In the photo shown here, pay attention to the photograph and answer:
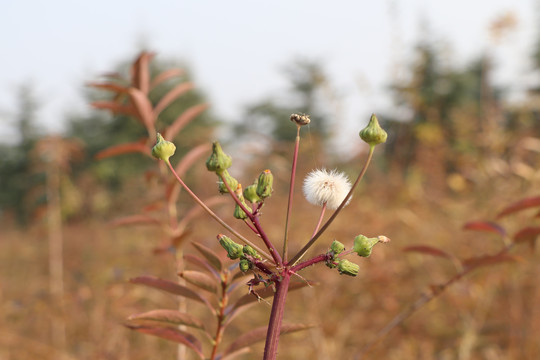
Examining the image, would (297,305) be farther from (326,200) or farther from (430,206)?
(326,200)

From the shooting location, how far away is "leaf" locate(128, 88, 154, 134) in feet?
3.08

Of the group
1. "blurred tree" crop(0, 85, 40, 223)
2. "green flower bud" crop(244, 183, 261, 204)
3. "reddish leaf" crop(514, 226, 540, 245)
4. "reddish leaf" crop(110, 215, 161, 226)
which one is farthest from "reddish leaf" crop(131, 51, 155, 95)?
"blurred tree" crop(0, 85, 40, 223)

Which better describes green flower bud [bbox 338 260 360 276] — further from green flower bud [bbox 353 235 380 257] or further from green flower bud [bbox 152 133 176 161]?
green flower bud [bbox 152 133 176 161]

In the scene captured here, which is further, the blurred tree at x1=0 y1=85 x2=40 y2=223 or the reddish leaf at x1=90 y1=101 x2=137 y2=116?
the blurred tree at x1=0 y1=85 x2=40 y2=223

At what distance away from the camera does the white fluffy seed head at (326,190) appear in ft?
1.45

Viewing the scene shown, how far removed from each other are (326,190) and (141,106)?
61 centimetres

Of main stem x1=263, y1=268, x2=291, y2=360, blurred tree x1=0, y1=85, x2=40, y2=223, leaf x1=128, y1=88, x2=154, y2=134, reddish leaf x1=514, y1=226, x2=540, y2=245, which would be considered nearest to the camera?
main stem x1=263, y1=268, x2=291, y2=360

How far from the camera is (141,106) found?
95cm

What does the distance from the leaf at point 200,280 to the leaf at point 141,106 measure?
1.64 feet

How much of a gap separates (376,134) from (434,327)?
6.43 feet

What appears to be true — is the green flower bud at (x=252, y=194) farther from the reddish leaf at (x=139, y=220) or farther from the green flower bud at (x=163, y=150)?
the reddish leaf at (x=139, y=220)

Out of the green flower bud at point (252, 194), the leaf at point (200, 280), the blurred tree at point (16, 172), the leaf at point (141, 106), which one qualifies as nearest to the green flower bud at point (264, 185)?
the green flower bud at point (252, 194)

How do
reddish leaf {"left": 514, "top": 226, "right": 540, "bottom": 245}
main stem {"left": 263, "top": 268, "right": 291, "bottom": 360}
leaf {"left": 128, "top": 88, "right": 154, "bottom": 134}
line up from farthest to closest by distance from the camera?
leaf {"left": 128, "top": 88, "right": 154, "bottom": 134} < reddish leaf {"left": 514, "top": 226, "right": 540, "bottom": 245} < main stem {"left": 263, "top": 268, "right": 291, "bottom": 360}

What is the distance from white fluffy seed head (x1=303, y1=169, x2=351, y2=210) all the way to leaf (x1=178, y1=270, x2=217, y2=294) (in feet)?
0.53
